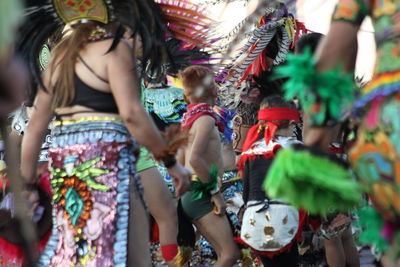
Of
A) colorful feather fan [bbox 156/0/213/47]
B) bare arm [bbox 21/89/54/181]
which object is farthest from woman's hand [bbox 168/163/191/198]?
colorful feather fan [bbox 156/0/213/47]

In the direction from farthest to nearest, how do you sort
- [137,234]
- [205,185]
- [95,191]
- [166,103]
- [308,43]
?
[166,103] → [205,185] → [308,43] → [137,234] → [95,191]

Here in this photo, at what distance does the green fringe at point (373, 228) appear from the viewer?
2953 mm

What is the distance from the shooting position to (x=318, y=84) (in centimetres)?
293

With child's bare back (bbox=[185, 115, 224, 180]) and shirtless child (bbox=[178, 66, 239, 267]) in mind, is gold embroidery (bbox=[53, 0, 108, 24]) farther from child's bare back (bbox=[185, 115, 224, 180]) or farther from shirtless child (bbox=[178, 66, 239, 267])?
child's bare back (bbox=[185, 115, 224, 180])

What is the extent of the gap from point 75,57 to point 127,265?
1.05 m

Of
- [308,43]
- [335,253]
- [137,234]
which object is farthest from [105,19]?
[335,253]

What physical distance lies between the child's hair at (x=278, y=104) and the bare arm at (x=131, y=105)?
1.87m

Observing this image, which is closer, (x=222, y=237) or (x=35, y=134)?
(x=35, y=134)

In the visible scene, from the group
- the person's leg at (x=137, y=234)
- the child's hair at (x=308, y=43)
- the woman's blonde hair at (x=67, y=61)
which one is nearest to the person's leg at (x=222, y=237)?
the child's hair at (x=308, y=43)

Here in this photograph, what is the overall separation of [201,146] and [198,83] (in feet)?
2.00

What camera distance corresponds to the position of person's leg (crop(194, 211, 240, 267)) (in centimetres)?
596

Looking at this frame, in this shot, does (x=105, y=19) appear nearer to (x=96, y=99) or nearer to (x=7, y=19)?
(x=96, y=99)

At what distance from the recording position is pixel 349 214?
235 inches

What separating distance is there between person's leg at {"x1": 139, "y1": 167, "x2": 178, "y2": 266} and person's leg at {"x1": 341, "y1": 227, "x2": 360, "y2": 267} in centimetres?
134
